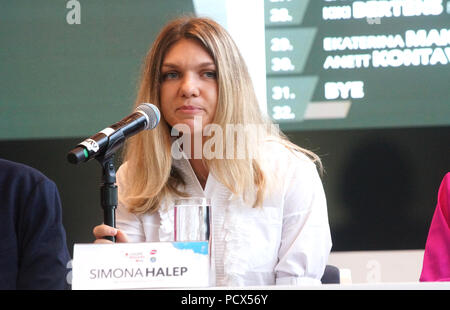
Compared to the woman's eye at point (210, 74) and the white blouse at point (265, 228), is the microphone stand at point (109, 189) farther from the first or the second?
the woman's eye at point (210, 74)

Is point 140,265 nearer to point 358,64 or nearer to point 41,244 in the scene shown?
point 41,244

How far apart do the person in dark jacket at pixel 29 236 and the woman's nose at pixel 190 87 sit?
449mm

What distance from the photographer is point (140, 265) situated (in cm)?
113

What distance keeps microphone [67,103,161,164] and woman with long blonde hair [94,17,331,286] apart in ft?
1.47

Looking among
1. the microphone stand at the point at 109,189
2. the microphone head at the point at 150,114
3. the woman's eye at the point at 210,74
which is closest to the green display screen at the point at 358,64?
the woman's eye at the point at 210,74

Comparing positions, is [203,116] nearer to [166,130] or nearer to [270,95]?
[166,130]

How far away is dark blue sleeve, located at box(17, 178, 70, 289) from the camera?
1604 mm

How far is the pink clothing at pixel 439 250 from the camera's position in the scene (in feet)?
5.71

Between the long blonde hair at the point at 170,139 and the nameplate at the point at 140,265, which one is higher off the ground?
the long blonde hair at the point at 170,139

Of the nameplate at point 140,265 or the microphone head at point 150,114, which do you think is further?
the microphone head at point 150,114

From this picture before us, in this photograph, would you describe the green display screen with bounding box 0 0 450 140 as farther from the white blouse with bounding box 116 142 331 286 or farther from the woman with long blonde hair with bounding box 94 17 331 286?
the white blouse with bounding box 116 142 331 286

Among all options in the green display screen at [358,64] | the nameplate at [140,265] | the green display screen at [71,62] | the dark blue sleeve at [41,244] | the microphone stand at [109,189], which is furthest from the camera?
the green display screen at [71,62]

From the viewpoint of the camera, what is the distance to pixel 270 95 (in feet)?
8.42

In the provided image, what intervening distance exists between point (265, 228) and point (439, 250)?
0.46 metres
